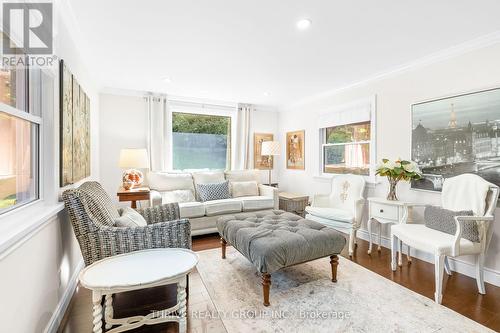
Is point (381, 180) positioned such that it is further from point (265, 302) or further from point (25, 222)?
point (25, 222)

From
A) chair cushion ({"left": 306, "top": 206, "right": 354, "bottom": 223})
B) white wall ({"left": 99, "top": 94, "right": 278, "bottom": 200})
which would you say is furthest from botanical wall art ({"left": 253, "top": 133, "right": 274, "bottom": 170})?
white wall ({"left": 99, "top": 94, "right": 278, "bottom": 200})

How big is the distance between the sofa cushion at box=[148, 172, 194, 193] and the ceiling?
5.13 ft

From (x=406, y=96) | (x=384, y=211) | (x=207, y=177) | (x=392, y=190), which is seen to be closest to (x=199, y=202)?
(x=207, y=177)

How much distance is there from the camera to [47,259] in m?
1.60

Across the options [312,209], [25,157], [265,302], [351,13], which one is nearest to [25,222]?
[25,157]

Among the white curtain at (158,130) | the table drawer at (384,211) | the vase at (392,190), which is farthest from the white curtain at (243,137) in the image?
the vase at (392,190)

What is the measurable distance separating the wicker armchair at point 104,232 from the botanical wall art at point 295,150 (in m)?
3.42

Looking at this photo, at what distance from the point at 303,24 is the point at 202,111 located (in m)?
3.13

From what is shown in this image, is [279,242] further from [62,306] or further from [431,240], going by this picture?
[62,306]

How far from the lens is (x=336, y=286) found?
7.34 ft

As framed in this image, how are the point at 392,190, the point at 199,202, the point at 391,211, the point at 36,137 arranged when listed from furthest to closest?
the point at 199,202, the point at 392,190, the point at 391,211, the point at 36,137

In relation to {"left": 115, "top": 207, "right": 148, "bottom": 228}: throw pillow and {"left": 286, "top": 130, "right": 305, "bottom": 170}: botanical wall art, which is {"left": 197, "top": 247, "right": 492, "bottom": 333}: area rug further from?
{"left": 286, "top": 130, "right": 305, "bottom": 170}: botanical wall art

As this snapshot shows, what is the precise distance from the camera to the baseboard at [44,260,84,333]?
161cm

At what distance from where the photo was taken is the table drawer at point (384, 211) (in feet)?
9.18
